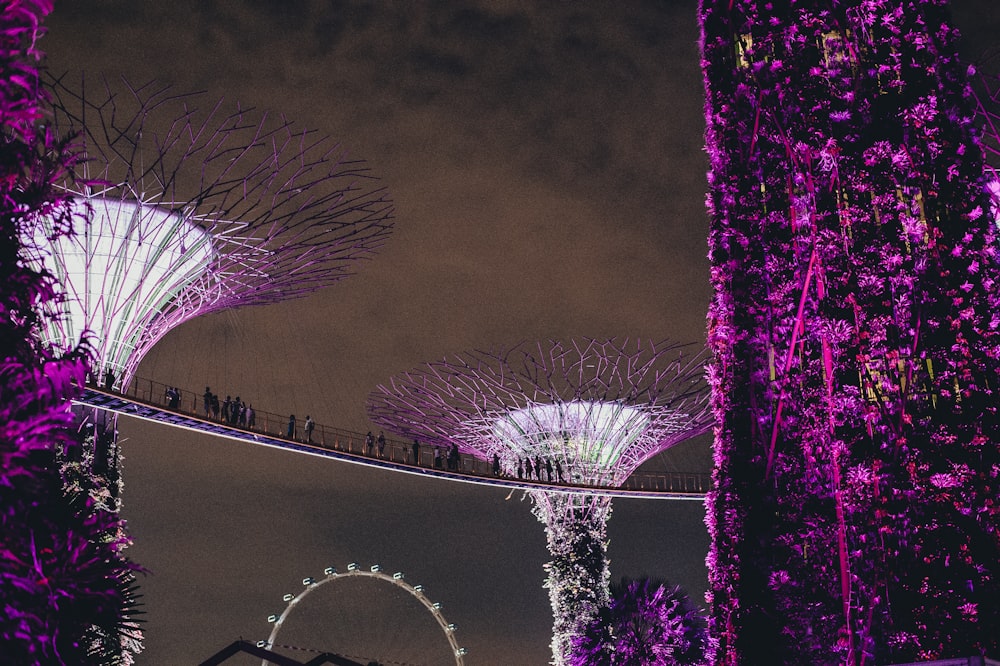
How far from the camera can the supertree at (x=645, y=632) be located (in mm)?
24734

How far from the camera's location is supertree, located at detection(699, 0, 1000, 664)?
1093 centimetres

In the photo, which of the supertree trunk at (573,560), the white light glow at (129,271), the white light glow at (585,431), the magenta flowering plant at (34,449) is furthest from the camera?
the white light glow at (585,431)

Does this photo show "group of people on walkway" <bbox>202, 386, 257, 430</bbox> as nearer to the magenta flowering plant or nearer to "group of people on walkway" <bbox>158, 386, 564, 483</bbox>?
"group of people on walkway" <bbox>158, 386, 564, 483</bbox>

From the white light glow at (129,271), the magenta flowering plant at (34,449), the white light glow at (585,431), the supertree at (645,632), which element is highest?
the white light glow at (129,271)

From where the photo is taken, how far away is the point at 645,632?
25.1 meters

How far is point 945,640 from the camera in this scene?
407 inches

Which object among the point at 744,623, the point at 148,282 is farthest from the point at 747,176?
the point at 148,282

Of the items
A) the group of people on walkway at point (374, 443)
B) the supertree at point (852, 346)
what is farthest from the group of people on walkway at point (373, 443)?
the supertree at point (852, 346)

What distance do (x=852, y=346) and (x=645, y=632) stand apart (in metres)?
15.2

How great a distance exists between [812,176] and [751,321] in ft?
6.83

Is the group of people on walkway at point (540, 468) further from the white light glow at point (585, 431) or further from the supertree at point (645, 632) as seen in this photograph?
the supertree at point (645, 632)

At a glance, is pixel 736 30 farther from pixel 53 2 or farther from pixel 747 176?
pixel 53 2

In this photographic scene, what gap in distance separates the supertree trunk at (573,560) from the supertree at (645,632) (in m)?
8.34

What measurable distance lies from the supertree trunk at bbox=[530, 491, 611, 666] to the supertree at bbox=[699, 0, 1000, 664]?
22.4m
